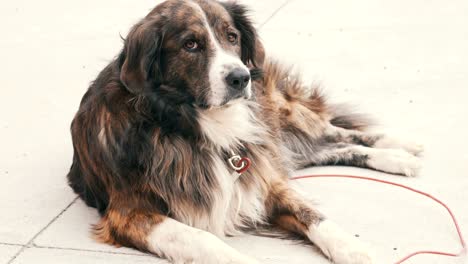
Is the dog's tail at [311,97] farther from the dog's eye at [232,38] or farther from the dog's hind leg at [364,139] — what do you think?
the dog's eye at [232,38]

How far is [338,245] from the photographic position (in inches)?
171

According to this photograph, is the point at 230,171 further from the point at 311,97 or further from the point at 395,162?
the point at 311,97

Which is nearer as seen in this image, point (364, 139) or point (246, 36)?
point (246, 36)

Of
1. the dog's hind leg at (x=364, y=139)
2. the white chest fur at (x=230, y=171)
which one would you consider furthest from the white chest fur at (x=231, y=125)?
the dog's hind leg at (x=364, y=139)

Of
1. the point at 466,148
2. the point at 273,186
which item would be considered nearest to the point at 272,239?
the point at 273,186

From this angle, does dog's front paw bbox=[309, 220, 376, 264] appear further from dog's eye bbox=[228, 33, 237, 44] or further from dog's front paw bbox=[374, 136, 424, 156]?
dog's front paw bbox=[374, 136, 424, 156]

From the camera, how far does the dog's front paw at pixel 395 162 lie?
5.53 m

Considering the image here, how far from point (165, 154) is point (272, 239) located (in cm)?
85

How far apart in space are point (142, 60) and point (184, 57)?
25 centimetres

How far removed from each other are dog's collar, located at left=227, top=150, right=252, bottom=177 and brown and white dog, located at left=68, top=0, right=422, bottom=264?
1 cm

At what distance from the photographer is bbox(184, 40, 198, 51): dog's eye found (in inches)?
176

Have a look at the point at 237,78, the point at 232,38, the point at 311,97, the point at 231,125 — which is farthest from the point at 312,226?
the point at 311,97

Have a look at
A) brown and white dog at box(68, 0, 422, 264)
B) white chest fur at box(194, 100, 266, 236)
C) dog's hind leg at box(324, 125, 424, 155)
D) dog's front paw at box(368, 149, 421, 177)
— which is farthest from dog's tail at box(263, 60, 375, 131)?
white chest fur at box(194, 100, 266, 236)

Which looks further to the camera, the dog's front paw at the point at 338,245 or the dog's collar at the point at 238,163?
the dog's collar at the point at 238,163
